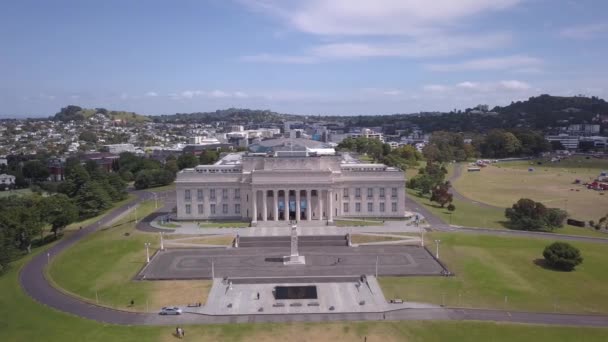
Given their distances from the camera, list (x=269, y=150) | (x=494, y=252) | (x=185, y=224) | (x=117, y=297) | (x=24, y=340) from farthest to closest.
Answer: (x=269, y=150) < (x=185, y=224) < (x=494, y=252) < (x=117, y=297) < (x=24, y=340)

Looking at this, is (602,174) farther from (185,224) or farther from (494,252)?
(185,224)

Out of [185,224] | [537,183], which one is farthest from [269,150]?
[537,183]

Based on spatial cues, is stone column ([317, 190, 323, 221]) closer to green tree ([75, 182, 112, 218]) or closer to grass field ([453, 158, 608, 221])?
grass field ([453, 158, 608, 221])

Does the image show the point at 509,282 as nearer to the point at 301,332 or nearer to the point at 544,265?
the point at 544,265

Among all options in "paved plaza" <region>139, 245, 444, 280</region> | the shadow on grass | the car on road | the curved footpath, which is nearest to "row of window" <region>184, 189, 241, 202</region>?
"paved plaza" <region>139, 245, 444, 280</region>

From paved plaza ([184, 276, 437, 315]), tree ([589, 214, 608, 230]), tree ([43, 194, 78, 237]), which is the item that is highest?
tree ([43, 194, 78, 237])

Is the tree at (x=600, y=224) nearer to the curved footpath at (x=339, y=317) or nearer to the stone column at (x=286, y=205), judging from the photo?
the curved footpath at (x=339, y=317)
